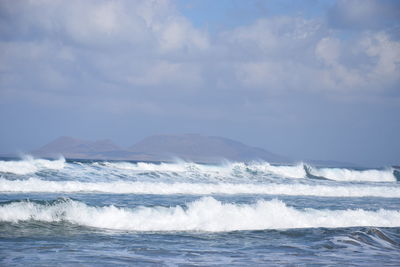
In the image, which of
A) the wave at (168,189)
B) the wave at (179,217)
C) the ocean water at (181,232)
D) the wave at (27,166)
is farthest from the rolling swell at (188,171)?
the wave at (179,217)

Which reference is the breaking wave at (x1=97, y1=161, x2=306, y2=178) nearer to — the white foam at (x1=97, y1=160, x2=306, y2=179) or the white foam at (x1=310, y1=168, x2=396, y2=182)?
the white foam at (x1=97, y1=160, x2=306, y2=179)

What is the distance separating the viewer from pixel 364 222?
603 inches

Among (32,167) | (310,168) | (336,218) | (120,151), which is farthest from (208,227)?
(120,151)

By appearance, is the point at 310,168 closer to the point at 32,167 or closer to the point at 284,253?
the point at 32,167

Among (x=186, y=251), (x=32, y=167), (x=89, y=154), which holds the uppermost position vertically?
(x=89, y=154)

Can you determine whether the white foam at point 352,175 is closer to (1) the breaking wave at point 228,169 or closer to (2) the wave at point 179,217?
(1) the breaking wave at point 228,169

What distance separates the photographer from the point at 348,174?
4991 cm

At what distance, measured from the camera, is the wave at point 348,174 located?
4722 cm

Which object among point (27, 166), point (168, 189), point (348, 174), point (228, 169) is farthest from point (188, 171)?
point (348, 174)

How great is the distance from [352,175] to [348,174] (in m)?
0.73

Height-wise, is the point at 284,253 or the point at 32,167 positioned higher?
the point at 32,167

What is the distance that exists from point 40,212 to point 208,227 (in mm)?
4867

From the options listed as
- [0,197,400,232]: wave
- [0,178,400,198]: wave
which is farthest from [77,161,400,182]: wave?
[0,197,400,232]: wave

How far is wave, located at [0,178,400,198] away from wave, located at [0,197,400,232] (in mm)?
8295
